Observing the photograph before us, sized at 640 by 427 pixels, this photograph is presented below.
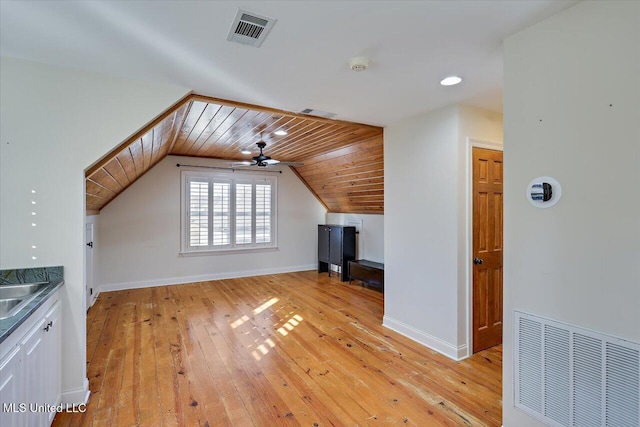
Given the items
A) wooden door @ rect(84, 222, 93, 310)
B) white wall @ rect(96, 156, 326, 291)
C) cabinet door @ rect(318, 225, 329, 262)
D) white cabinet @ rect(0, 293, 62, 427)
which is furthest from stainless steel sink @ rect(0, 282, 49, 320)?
cabinet door @ rect(318, 225, 329, 262)

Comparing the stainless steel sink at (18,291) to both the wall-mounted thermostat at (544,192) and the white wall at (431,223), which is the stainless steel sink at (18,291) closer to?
the wall-mounted thermostat at (544,192)

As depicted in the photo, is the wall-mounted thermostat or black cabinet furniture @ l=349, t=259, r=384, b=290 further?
black cabinet furniture @ l=349, t=259, r=384, b=290

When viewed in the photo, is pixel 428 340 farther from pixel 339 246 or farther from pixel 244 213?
pixel 244 213

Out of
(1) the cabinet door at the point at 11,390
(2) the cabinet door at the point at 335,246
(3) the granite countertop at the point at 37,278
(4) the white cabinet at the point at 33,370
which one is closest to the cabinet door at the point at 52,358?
(4) the white cabinet at the point at 33,370

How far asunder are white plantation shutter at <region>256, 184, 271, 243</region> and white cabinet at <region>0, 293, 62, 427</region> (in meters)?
4.58

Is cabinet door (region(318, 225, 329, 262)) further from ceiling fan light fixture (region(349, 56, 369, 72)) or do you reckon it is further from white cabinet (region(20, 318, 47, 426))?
white cabinet (region(20, 318, 47, 426))

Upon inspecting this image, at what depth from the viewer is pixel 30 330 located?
5.32ft

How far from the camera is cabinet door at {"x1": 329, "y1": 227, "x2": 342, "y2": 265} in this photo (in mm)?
6348

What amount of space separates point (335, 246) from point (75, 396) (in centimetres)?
476

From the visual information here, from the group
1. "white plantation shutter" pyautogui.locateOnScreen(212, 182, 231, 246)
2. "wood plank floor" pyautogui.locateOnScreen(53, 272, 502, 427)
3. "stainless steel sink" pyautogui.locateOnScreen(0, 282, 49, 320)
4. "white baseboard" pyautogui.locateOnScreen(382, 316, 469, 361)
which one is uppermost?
"white plantation shutter" pyautogui.locateOnScreen(212, 182, 231, 246)

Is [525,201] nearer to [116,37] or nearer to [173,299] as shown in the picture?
[116,37]

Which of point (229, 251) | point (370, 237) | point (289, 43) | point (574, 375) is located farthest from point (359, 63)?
point (229, 251)

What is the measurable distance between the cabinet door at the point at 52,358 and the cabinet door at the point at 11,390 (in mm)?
427

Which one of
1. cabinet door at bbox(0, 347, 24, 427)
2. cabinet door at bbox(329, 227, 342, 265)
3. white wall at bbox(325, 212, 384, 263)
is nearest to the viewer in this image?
cabinet door at bbox(0, 347, 24, 427)
